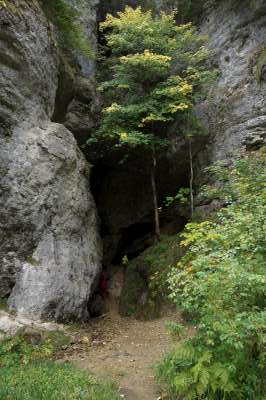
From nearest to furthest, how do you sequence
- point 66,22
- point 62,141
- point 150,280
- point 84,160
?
point 62,141 < point 84,160 < point 150,280 < point 66,22

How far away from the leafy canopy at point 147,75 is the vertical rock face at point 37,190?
2489 millimetres

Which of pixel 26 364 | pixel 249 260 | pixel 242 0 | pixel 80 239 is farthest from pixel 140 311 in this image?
pixel 242 0

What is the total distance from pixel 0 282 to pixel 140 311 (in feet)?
18.4

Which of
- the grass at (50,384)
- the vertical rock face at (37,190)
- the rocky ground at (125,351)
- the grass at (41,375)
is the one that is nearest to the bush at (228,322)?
the rocky ground at (125,351)

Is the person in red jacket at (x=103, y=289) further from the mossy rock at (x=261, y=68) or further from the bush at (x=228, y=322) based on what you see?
the bush at (x=228, y=322)

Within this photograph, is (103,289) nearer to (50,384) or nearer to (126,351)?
(126,351)

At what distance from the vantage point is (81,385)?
6.59 m

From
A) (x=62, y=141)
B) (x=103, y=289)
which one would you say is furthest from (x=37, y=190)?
(x=103, y=289)

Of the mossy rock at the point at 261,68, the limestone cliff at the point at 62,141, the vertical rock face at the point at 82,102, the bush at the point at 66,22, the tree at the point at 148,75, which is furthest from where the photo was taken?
the vertical rock face at the point at 82,102

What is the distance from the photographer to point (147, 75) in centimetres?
1527

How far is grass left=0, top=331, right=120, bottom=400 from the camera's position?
604cm

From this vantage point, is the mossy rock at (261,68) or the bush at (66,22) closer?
the bush at (66,22)

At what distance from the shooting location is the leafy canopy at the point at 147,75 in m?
14.6

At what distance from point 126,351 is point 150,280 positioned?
503 centimetres
